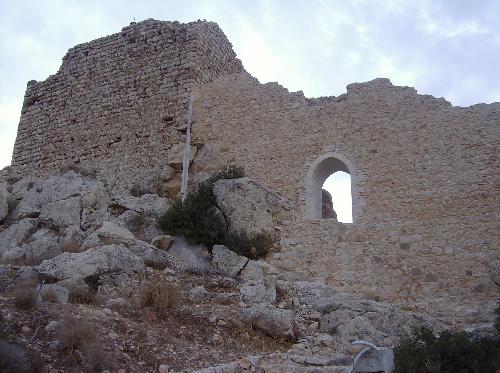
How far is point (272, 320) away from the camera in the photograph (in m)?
7.48

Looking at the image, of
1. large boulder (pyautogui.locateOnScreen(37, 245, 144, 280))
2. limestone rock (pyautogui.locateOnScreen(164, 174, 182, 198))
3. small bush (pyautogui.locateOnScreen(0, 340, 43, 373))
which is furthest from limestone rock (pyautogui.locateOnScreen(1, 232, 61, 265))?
small bush (pyautogui.locateOnScreen(0, 340, 43, 373))

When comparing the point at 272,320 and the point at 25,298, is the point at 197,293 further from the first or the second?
the point at 25,298

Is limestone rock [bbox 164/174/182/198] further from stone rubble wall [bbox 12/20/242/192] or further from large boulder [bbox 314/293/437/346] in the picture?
large boulder [bbox 314/293/437/346]

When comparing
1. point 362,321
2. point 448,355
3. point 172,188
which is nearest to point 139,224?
point 172,188

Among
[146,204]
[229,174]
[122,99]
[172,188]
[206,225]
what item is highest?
[122,99]

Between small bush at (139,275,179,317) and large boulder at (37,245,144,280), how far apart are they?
883mm

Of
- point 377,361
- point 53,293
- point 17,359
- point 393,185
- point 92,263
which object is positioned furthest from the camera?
point 393,185

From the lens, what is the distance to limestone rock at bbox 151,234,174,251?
1120cm

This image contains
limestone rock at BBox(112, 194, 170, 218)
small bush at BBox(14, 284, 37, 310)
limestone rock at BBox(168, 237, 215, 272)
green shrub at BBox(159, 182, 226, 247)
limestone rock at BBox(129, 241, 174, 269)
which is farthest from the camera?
limestone rock at BBox(112, 194, 170, 218)

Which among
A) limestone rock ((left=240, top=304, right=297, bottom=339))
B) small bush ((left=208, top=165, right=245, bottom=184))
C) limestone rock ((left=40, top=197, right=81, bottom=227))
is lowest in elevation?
limestone rock ((left=240, top=304, right=297, bottom=339))

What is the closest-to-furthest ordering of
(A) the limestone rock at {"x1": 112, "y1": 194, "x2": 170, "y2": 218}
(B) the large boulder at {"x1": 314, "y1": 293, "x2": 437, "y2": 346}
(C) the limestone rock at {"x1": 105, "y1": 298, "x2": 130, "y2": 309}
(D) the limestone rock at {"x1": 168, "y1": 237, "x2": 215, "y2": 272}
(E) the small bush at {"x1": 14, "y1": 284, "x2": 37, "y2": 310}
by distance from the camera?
(E) the small bush at {"x1": 14, "y1": 284, "x2": 37, "y2": 310} < (C) the limestone rock at {"x1": 105, "y1": 298, "x2": 130, "y2": 309} < (B) the large boulder at {"x1": 314, "y1": 293, "x2": 437, "y2": 346} < (D) the limestone rock at {"x1": 168, "y1": 237, "x2": 215, "y2": 272} < (A) the limestone rock at {"x1": 112, "y1": 194, "x2": 170, "y2": 218}

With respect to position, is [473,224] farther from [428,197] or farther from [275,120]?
[275,120]

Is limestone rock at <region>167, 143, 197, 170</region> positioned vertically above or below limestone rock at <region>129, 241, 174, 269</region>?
above

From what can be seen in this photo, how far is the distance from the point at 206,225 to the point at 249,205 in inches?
35.9
